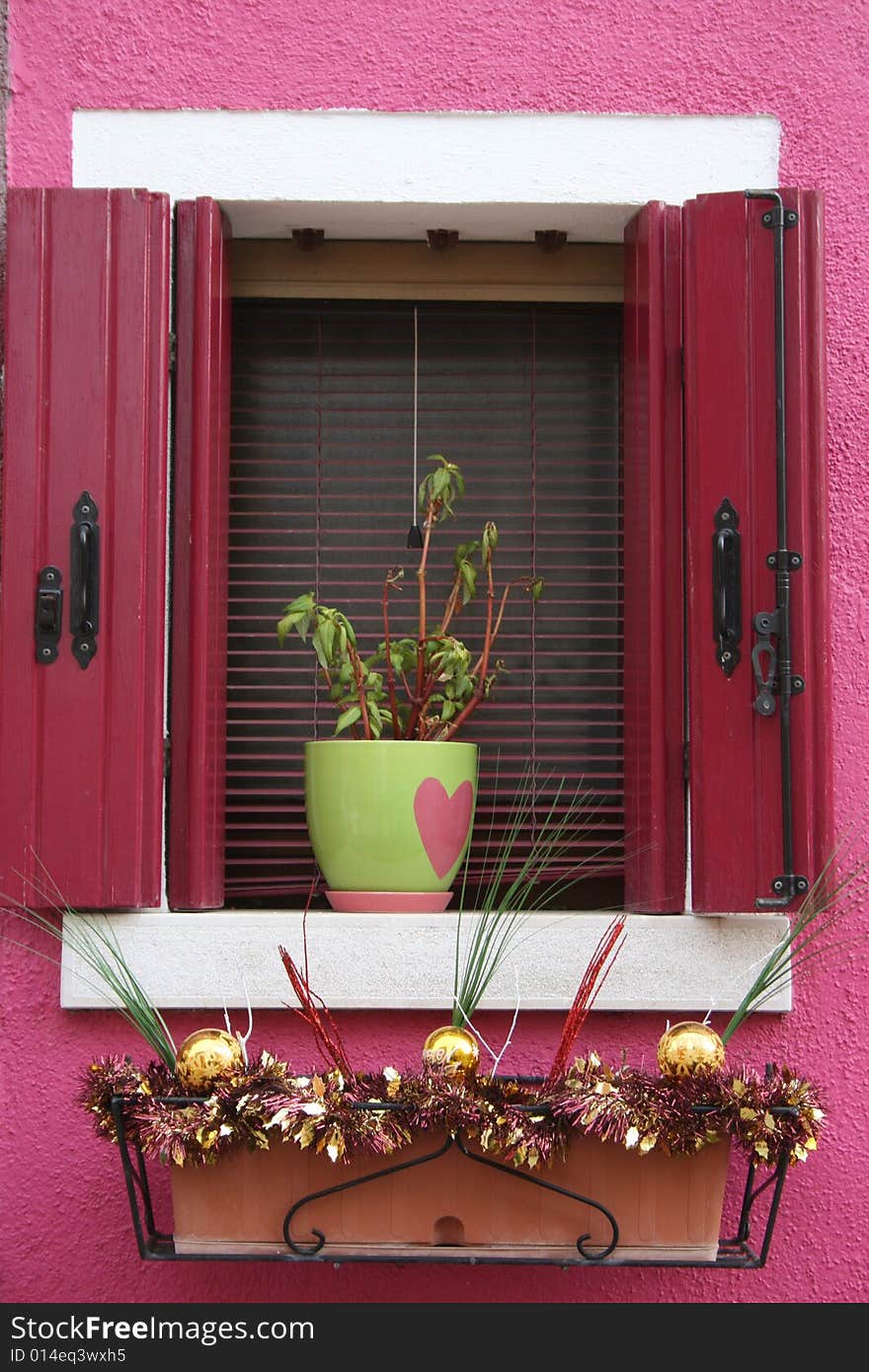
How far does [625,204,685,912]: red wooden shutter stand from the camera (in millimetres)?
2436

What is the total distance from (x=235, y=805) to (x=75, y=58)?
1324 millimetres

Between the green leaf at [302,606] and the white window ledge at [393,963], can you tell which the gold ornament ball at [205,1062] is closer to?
the white window ledge at [393,963]

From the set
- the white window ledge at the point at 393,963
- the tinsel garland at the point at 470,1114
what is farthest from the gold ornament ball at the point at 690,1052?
the white window ledge at the point at 393,963

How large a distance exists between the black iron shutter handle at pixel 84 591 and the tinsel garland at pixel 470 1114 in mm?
715

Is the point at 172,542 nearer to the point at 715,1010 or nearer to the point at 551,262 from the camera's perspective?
the point at 551,262

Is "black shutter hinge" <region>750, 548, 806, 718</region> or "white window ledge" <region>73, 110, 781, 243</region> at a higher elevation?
Answer: "white window ledge" <region>73, 110, 781, 243</region>

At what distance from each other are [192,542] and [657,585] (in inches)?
30.5

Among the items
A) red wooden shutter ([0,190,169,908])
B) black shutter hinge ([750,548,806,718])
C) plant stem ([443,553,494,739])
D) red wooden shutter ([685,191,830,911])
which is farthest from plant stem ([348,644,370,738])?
black shutter hinge ([750,548,806,718])

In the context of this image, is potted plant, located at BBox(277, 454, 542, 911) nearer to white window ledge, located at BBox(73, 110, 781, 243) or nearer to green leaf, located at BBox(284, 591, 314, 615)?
green leaf, located at BBox(284, 591, 314, 615)

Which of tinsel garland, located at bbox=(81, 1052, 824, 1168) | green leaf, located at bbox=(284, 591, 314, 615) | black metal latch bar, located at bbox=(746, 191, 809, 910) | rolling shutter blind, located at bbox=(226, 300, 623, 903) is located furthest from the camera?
rolling shutter blind, located at bbox=(226, 300, 623, 903)

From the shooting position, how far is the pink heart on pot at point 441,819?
243cm

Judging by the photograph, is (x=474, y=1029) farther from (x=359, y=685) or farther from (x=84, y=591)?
(x=84, y=591)

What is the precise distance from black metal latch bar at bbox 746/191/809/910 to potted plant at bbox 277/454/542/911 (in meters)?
0.43

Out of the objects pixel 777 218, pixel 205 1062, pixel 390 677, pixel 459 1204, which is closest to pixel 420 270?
pixel 777 218
